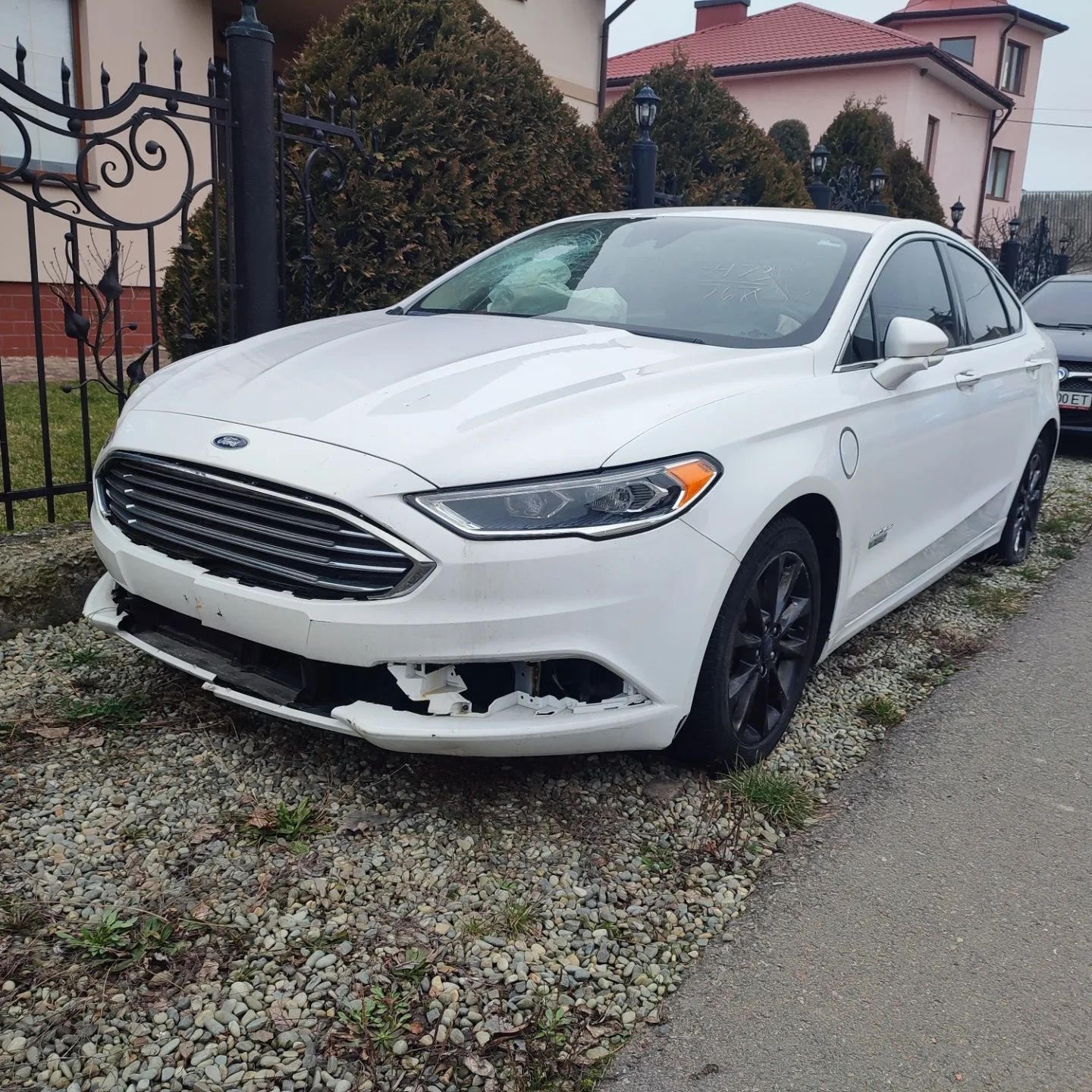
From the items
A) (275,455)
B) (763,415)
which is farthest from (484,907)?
(763,415)

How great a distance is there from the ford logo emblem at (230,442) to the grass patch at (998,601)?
345cm

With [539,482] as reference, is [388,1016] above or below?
below

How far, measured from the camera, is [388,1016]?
81.3 inches

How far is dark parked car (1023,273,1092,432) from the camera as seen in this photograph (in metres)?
8.94

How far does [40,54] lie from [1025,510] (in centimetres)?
887

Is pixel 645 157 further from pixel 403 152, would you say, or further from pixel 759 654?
pixel 759 654

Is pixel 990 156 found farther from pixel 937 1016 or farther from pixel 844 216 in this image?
pixel 937 1016

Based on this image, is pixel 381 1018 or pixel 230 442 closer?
pixel 381 1018

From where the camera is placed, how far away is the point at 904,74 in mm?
24547

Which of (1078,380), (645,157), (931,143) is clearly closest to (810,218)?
(645,157)

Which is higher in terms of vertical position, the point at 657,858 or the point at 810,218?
the point at 810,218

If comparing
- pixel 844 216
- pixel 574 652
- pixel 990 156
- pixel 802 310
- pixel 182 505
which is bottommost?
pixel 574 652

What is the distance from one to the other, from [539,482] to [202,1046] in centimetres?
130

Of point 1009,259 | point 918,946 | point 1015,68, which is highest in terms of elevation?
point 1015,68
